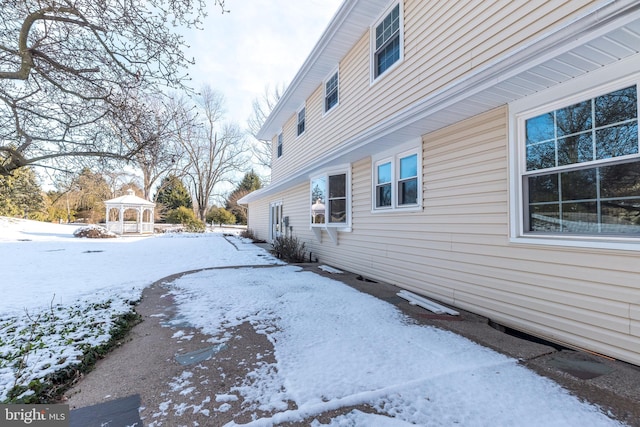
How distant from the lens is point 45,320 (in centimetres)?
383

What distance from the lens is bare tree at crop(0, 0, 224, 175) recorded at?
398 cm

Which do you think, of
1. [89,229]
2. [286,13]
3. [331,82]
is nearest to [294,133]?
[331,82]

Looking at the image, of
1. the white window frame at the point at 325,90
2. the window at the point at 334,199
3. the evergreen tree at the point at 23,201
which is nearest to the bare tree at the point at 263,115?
the white window frame at the point at 325,90

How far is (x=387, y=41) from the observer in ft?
20.0

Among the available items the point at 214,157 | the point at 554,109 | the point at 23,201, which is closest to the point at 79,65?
the point at 554,109

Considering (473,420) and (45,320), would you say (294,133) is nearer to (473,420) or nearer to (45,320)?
(45,320)

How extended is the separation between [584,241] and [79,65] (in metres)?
7.05

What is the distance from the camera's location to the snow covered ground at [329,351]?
1.97 meters

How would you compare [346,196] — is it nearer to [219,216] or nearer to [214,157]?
[219,216]

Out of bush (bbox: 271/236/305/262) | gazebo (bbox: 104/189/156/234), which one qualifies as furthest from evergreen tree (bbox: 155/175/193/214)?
bush (bbox: 271/236/305/262)

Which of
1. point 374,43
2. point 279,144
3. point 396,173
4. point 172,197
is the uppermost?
point 374,43

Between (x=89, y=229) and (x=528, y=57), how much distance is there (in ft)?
66.5

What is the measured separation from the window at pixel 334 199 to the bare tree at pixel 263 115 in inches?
543

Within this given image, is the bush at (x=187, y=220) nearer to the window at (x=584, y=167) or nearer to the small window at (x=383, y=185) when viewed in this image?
the small window at (x=383, y=185)
